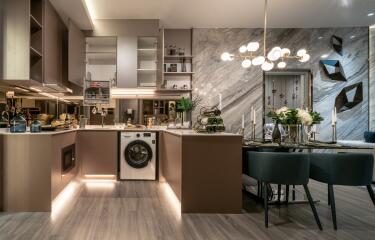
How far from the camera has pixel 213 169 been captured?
258cm

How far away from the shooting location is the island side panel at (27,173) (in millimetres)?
2578

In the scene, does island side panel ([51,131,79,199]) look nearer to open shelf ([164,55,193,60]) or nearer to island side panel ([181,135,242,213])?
island side panel ([181,135,242,213])

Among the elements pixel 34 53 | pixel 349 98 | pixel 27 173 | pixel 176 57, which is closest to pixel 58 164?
pixel 27 173

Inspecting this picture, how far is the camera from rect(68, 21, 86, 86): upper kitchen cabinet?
12.2 ft

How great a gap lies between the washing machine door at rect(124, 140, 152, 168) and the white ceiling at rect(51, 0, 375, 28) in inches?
83.8

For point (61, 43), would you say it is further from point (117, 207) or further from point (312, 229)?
point (312, 229)

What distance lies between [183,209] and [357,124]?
410 centimetres

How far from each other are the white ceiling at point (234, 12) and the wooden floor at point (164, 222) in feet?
9.02

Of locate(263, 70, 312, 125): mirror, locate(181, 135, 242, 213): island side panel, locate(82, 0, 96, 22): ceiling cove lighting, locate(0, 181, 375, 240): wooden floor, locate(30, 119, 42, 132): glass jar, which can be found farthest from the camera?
locate(263, 70, 312, 125): mirror

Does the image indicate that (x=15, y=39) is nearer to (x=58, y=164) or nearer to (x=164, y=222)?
(x=58, y=164)

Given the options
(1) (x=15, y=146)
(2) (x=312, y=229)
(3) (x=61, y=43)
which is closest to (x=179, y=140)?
(2) (x=312, y=229)

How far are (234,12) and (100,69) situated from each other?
2596mm

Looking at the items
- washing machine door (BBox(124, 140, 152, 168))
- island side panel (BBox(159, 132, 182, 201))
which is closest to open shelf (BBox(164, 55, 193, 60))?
island side panel (BBox(159, 132, 182, 201))

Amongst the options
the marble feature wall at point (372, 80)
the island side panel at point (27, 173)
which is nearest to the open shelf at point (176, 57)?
the island side panel at point (27, 173)
